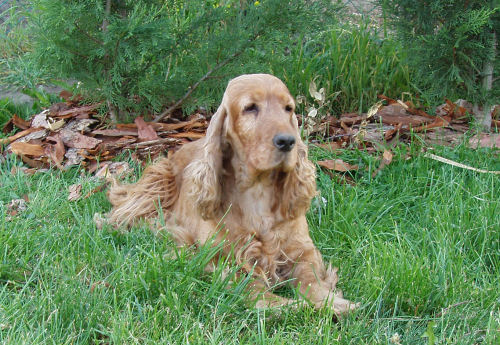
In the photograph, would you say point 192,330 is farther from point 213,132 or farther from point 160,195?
point 160,195

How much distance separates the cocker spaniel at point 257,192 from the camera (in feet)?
8.20

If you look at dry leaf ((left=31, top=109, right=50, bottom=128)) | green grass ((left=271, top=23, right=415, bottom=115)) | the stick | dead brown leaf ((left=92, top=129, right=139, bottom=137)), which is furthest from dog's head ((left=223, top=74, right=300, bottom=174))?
dry leaf ((left=31, top=109, right=50, bottom=128))

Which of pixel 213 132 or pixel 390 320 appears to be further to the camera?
pixel 213 132

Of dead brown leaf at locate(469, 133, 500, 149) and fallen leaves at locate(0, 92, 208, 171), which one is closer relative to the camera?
dead brown leaf at locate(469, 133, 500, 149)

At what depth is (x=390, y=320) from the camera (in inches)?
86.0

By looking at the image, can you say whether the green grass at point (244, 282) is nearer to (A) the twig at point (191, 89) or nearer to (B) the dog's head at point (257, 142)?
(B) the dog's head at point (257, 142)

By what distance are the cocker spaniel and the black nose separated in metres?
0.06

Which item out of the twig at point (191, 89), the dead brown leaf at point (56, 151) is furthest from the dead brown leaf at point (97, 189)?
the twig at point (191, 89)

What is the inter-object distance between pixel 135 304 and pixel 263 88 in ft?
Answer: 3.33

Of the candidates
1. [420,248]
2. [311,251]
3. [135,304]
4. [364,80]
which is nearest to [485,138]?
[364,80]

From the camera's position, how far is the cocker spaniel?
250 cm

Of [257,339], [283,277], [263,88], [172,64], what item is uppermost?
[263,88]

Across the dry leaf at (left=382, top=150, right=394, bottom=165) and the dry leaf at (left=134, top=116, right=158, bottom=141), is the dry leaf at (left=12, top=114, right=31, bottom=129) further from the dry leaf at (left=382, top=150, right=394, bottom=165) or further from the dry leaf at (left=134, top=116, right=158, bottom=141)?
the dry leaf at (left=382, top=150, right=394, bottom=165)

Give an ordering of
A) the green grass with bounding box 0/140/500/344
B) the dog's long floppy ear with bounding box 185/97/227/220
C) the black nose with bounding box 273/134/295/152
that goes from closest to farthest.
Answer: the green grass with bounding box 0/140/500/344 → the black nose with bounding box 273/134/295/152 → the dog's long floppy ear with bounding box 185/97/227/220
